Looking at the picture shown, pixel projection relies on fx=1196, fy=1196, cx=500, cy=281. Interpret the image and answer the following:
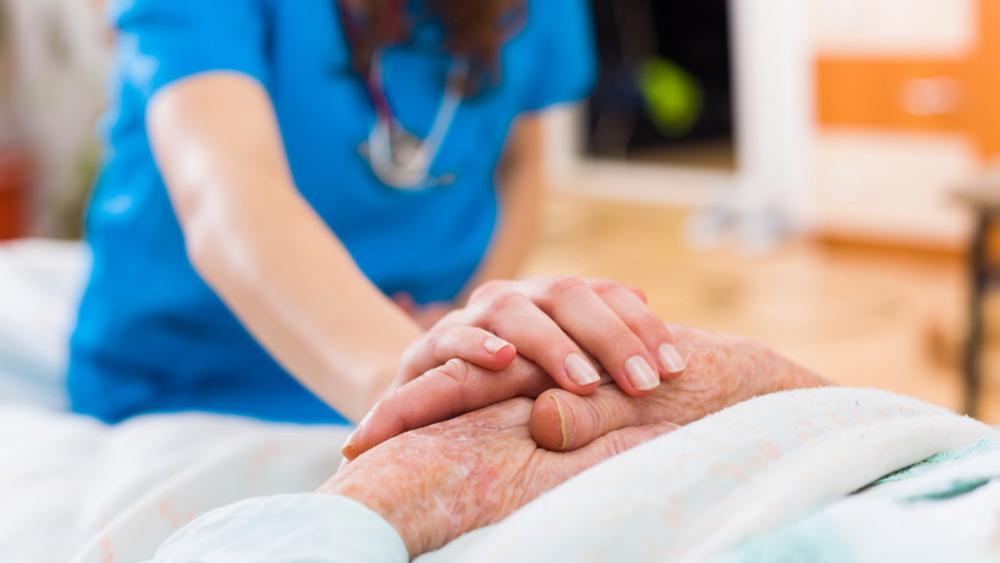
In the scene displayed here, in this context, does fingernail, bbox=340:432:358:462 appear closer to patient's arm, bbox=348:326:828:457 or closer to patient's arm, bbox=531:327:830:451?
patient's arm, bbox=348:326:828:457

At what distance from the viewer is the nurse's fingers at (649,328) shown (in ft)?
2.45

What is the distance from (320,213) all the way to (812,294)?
317cm

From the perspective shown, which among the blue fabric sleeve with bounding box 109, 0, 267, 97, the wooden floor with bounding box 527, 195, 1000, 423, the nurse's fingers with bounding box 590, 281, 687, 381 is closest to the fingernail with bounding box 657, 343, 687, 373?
the nurse's fingers with bounding box 590, 281, 687, 381

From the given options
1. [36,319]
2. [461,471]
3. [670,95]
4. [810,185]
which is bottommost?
[810,185]

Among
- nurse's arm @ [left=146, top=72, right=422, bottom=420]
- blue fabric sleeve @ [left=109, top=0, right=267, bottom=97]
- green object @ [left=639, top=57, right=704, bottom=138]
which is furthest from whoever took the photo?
green object @ [left=639, top=57, right=704, bottom=138]

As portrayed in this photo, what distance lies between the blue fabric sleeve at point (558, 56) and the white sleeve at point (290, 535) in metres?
0.94

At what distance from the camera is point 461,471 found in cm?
67

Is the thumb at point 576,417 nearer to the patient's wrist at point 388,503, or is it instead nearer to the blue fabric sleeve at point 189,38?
the patient's wrist at point 388,503

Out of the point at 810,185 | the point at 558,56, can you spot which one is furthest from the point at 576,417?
the point at 810,185

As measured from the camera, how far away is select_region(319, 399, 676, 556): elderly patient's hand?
632mm

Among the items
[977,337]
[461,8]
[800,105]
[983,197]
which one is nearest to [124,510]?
[461,8]

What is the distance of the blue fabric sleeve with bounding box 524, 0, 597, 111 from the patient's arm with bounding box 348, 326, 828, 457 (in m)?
0.73

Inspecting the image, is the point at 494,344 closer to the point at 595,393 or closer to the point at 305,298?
the point at 595,393

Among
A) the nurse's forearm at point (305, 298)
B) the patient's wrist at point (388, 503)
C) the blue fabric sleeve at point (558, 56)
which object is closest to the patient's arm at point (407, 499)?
the patient's wrist at point (388, 503)
